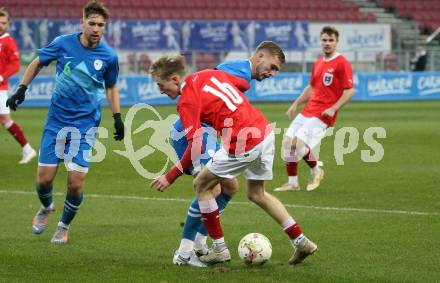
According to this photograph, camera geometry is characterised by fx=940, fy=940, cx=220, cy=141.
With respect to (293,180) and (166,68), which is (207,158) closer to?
(166,68)

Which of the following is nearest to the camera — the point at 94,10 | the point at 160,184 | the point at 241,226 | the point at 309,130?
the point at 160,184

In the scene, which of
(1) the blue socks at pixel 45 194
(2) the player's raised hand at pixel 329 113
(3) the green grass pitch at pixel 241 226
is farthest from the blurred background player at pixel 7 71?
(1) the blue socks at pixel 45 194

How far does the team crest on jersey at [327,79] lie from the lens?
12.6 metres

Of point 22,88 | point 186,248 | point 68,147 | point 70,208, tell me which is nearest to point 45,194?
point 70,208

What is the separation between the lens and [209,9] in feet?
128

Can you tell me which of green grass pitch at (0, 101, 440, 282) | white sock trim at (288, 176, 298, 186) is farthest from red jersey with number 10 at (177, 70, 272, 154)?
white sock trim at (288, 176, 298, 186)

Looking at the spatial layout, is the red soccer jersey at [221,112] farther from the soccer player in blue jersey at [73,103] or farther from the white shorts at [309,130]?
the white shorts at [309,130]

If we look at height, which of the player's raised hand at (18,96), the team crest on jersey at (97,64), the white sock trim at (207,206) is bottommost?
the white sock trim at (207,206)

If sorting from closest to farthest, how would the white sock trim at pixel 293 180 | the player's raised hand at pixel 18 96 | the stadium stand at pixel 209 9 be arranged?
the player's raised hand at pixel 18 96
the white sock trim at pixel 293 180
the stadium stand at pixel 209 9

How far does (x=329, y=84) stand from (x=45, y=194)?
505cm

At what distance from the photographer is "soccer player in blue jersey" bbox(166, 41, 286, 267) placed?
743 cm

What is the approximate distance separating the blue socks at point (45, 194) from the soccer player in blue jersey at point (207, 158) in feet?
5.30

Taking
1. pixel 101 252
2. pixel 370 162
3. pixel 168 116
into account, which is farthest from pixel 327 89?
pixel 168 116

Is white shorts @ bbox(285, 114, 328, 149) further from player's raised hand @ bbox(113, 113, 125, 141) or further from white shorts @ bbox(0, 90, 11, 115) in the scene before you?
white shorts @ bbox(0, 90, 11, 115)
